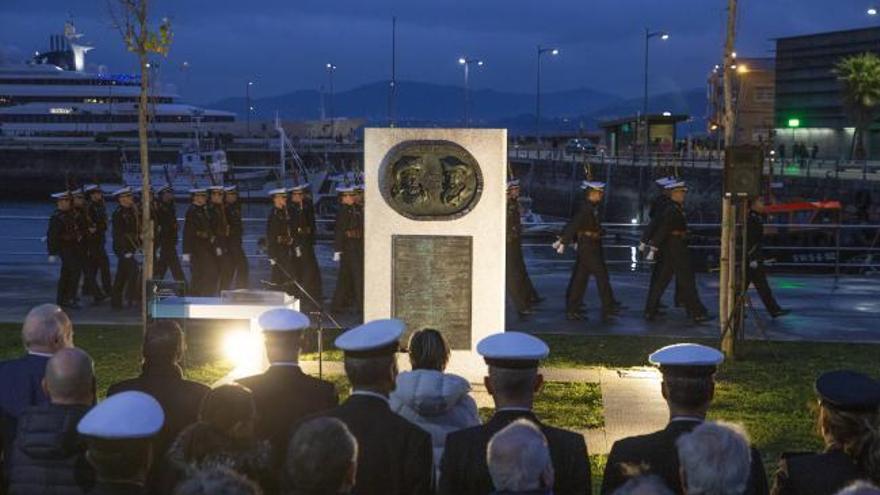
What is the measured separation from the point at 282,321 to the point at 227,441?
1.49 metres

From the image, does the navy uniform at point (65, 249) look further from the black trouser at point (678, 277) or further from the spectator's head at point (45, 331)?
the spectator's head at point (45, 331)

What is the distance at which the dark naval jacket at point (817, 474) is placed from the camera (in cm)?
489

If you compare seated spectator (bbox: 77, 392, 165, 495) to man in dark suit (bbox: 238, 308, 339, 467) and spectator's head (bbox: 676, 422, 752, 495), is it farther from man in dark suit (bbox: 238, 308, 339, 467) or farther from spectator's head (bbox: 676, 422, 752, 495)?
spectator's head (bbox: 676, 422, 752, 495)

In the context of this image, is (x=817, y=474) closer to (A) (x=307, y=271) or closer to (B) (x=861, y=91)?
(A) (x=307, y=271)

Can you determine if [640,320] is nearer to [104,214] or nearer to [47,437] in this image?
[104,214]

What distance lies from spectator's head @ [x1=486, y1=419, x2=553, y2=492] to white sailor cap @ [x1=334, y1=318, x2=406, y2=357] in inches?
54.1

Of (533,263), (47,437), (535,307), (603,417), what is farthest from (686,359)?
(533,263)

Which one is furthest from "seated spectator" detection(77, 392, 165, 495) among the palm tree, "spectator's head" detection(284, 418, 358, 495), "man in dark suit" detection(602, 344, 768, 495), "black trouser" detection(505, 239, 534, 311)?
the palm tree

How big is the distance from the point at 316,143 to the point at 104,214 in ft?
298

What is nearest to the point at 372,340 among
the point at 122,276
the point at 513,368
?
the point at 513,368

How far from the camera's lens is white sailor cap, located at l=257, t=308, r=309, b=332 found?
6213 millimetres

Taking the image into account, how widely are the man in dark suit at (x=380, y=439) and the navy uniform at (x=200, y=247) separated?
500 inches

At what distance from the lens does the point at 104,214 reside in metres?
18.4

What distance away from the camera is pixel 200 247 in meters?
17.8
